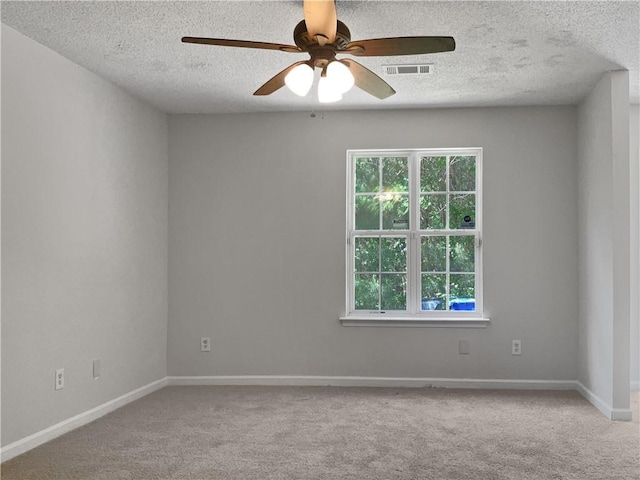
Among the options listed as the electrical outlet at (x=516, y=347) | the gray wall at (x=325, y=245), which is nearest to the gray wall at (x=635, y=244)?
the gray wall at (x=325, y=245)

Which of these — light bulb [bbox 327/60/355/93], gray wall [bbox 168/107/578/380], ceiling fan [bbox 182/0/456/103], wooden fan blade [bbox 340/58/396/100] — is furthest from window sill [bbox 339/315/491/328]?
light bulb [bbox 327/60/355/93]

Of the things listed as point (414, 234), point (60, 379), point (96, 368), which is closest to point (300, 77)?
point (60, 379)

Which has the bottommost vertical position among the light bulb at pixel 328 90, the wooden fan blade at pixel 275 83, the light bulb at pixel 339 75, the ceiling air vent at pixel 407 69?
the light bulb at pixel 328 90

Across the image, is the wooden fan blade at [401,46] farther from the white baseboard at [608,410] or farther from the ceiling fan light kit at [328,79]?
the white baseboard at [608,410]

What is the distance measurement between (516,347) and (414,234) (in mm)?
1341

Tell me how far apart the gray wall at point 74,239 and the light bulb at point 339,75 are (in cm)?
200

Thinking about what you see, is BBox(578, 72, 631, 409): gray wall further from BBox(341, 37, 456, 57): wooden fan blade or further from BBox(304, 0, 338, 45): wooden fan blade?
BBox(304, 0, 338, 45): wooden fan blade

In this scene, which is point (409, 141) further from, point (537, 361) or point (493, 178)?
point (537, 361)

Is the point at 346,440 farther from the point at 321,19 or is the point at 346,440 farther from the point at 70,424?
the point at 321,19

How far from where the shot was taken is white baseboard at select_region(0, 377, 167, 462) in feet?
12.0

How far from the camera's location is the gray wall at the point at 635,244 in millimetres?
5480

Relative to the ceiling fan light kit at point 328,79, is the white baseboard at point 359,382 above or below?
below

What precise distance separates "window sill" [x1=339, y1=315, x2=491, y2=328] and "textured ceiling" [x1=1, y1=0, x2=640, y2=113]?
6.28 ft

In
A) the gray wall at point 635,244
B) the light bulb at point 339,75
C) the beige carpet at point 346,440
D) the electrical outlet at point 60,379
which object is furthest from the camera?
the gray wall at point 635,244
